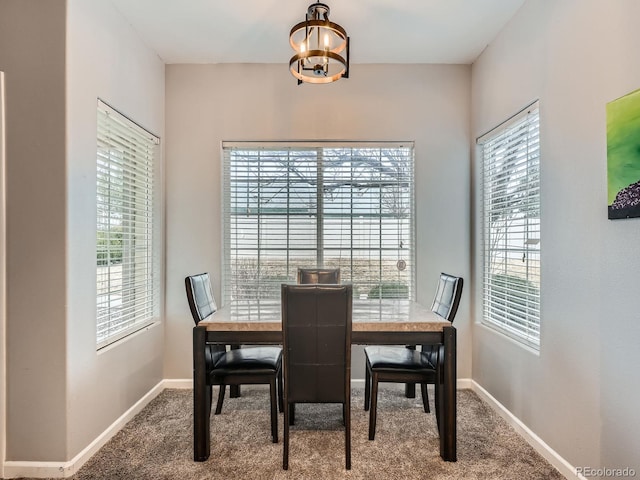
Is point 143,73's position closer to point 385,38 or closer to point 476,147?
point 385,38

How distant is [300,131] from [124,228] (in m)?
1.62

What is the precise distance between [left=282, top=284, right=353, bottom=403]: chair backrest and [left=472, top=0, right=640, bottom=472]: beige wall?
1174 mm

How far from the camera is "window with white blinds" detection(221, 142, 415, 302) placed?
3.22 meters

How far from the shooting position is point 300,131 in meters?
3.17

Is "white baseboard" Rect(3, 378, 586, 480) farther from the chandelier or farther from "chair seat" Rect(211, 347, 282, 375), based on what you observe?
the chandelier

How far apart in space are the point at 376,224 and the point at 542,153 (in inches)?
55.3

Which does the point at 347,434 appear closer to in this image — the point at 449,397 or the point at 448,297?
the point at 449,397

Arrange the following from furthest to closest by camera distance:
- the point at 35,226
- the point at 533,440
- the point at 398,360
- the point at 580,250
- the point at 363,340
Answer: the point at 398,360
the point at 533,440
the point at 363,340
the point at 35,226
the point at 580,250

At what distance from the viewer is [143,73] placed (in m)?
2.79

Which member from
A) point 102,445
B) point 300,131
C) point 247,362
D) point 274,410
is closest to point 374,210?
point 300,131

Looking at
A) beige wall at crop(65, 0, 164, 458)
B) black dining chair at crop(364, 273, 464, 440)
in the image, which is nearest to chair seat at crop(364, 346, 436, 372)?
black dining chair at crop(364, 273, 464, 440)

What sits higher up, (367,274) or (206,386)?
(367,274)

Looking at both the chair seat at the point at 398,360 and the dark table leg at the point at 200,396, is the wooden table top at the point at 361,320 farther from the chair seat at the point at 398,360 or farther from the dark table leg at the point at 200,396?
the chair seat at the point at 398,360

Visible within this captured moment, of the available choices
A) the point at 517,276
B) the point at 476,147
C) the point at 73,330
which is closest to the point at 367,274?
the point at 517,276
